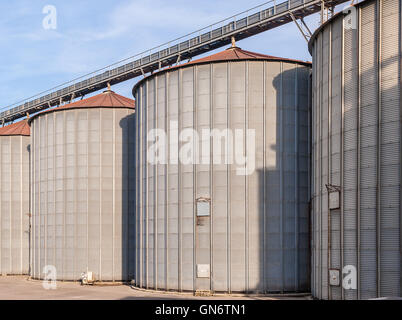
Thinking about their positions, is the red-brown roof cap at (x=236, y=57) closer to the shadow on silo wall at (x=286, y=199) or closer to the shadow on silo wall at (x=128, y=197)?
the shadow on silo wall at (x=286, y=199)

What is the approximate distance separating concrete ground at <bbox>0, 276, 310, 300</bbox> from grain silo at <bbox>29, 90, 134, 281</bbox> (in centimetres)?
257

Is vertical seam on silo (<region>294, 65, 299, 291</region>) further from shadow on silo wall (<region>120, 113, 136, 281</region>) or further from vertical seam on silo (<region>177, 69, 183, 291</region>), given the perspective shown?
shadow on silo wall (<region>120, 113, 136, 281</region>)

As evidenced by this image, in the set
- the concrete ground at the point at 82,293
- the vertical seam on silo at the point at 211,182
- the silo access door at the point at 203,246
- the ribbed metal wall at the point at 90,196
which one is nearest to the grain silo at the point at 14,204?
the ribbed metal wall at the point at 90,196

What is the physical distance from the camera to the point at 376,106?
2566 cm

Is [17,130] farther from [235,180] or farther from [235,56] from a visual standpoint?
[235,180]

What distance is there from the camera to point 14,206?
57.8 m

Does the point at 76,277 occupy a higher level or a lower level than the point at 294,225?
lower

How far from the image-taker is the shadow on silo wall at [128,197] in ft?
152

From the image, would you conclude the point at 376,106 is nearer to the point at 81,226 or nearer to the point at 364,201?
the point at 364,201

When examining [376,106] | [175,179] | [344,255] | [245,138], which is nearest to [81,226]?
[175,179]

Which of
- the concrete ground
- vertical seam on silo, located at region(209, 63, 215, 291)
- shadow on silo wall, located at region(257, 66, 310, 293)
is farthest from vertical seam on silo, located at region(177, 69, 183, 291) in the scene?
shadow on silo wall, located at region(257, 66, 310, 293)

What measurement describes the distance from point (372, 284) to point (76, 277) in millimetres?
28790

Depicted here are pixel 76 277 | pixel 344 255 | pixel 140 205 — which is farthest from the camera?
pixel 76 277

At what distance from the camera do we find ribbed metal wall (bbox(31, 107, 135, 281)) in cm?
4659
